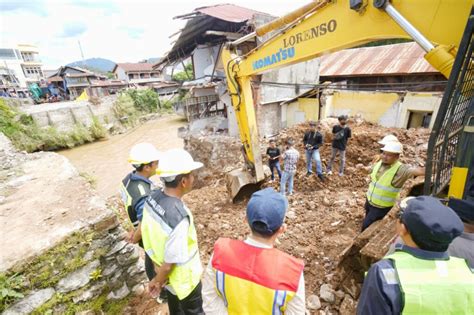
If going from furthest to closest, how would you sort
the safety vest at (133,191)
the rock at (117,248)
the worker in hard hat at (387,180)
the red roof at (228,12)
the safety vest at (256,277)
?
the red roof at (228,12), the worker in hard hat at (387,180), the rock at (117,248), the safety vest at (133,191), the safety vest at (256,277)

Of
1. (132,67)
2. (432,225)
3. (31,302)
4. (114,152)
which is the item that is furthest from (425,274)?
(132,67)

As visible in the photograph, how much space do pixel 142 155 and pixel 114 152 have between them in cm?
1456

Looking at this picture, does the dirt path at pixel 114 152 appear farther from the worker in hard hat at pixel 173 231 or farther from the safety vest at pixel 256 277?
the safety vest at pixel 256 277

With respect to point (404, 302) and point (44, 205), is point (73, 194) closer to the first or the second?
point (44, 205)

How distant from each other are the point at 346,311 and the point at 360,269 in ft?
1.48

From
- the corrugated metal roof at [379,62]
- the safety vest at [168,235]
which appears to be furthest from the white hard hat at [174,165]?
the corrugated metal roof at [379,62]

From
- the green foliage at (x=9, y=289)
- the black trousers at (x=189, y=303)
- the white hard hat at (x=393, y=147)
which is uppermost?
the white hard hat at (x=393, y=147)

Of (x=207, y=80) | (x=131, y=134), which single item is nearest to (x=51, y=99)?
(x=131, y=134)

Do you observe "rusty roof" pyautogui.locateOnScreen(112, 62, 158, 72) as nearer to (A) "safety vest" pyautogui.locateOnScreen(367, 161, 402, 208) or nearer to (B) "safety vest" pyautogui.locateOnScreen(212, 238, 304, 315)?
(A) "safety vest" pyautogui.locateOnScreen(367, 161, 402, 208)

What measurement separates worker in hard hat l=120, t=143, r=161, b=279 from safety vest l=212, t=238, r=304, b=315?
1112 millimetres

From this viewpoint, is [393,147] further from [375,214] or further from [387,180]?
[375,214]

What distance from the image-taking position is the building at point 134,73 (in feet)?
103

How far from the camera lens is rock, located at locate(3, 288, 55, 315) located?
1604 mm

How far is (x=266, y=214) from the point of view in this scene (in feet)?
3.52
